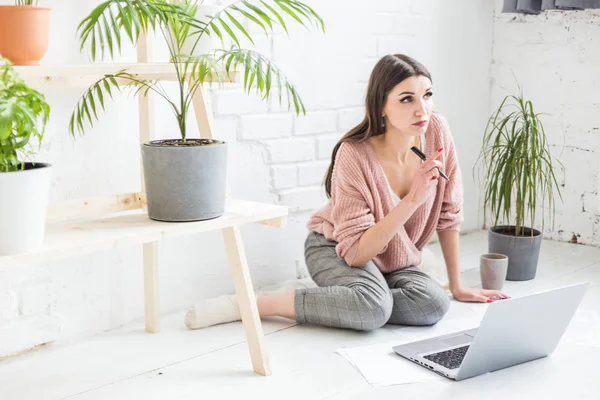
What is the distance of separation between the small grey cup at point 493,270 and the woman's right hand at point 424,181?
525mm

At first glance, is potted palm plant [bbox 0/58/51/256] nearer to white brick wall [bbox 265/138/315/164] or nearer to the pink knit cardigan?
the pink knit cardigan

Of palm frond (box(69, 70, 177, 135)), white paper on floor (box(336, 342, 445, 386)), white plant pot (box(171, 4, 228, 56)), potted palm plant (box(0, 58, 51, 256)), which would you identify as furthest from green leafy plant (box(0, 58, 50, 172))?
white paper on floor (box(336, 342, 445, 386))

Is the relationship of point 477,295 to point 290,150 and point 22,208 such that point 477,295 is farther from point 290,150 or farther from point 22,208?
point 22,208

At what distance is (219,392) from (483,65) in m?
1.98

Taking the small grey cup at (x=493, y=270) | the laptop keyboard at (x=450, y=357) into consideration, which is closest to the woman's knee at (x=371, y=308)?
the laptop keyboard at (x=450, y=357)

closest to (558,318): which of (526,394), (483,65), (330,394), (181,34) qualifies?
(526,394)

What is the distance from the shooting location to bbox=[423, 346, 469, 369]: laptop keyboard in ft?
6.26

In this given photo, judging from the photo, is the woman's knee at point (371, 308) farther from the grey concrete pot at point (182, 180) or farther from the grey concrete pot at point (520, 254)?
the grey concrete pot at point (520, 254)

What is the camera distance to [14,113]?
1.33 metres

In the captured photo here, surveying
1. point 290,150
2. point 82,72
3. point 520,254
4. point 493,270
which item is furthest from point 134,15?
point 520,254

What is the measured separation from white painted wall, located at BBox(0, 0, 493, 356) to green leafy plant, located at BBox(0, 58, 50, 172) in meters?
0.62

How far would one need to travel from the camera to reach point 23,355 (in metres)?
2.03

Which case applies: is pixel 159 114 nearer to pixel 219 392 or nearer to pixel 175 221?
pixel 175 221

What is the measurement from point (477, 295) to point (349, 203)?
498 mm
